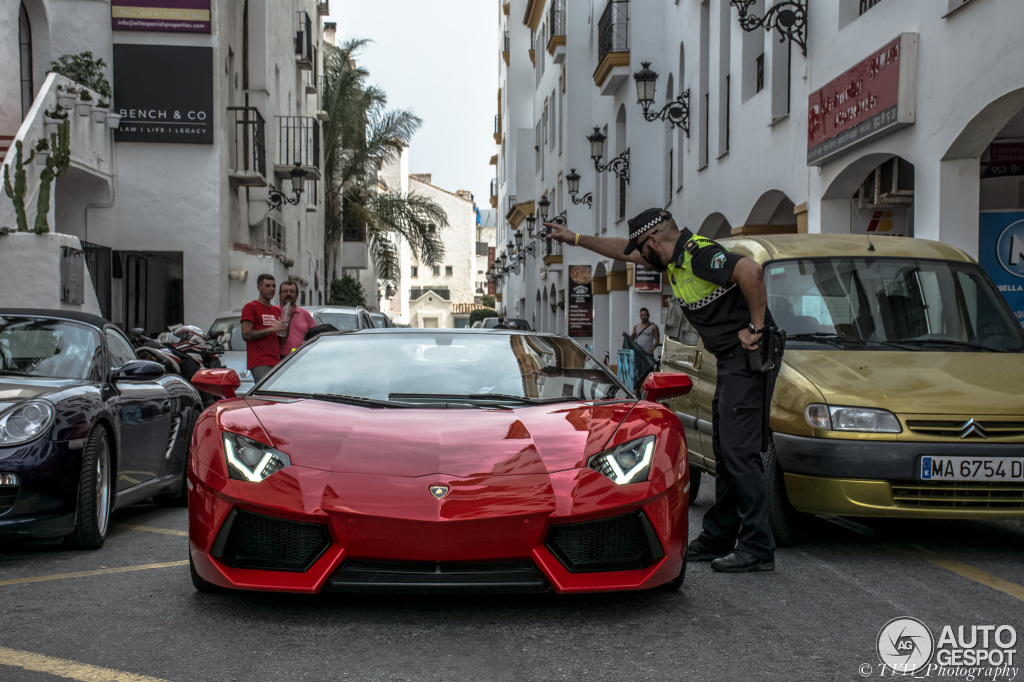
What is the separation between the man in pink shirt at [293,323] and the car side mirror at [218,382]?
5601mm

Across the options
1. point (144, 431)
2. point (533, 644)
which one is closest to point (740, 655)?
point (533, 644)

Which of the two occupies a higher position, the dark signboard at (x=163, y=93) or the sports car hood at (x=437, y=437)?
the dark signboard at (x=163, y=93)

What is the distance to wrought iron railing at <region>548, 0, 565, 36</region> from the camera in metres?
36.7

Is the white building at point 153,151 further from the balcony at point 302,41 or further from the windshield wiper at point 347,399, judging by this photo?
→ the windshield wiper at point 347,399

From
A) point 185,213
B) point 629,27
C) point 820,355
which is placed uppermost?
point 629,27

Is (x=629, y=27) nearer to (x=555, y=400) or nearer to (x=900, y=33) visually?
(x=900, y=33)

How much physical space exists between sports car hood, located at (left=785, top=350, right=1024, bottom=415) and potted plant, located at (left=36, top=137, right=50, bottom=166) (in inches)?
504

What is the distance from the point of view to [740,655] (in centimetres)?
394

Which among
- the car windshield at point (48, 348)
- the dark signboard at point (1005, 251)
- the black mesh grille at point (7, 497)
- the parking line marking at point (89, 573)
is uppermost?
the dark signboard at point (1005, 251)

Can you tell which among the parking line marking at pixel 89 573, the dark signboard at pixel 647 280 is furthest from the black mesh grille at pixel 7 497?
the dark signboard at pixel 647 280

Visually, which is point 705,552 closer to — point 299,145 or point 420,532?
point 420,532

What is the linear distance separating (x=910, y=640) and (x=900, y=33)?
28.4ft

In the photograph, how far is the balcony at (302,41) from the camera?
3394 cm

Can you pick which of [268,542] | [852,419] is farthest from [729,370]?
[268,542]
